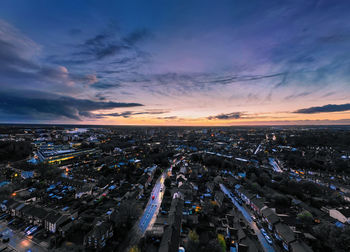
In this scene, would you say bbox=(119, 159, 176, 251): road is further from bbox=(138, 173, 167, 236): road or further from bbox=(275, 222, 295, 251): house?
bbox=(275, 222, 295, 251): house

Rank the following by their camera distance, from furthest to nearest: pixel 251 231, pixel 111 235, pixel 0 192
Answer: pixel 0 192
pixel 251 231
pixel 111 235

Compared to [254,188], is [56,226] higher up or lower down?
higher up

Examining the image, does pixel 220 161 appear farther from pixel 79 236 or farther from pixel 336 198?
pixel 79 236

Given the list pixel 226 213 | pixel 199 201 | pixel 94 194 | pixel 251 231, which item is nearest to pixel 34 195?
pixel 94 194

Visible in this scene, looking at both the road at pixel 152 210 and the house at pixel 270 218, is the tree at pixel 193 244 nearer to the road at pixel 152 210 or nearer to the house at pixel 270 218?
the road at pixel 152 210

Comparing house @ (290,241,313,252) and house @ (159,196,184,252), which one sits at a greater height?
house @ (159,196,184,252)

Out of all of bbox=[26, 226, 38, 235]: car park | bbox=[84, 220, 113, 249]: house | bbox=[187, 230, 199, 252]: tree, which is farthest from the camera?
bbox=[26, 226, 38, 235]: car park

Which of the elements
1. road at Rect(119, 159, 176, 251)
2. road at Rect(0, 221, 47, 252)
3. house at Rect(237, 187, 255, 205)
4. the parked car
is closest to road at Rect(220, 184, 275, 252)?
the parked car

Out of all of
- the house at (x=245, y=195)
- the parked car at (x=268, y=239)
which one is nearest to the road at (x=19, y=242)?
the parked car at (x=268, y=239)
